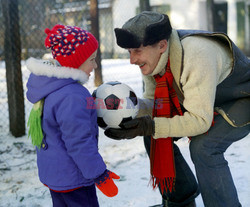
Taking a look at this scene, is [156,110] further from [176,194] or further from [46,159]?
[46,159]

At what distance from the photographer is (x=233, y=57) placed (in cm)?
210

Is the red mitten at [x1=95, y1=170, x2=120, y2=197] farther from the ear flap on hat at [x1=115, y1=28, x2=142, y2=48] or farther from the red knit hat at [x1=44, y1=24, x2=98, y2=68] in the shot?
the ear flap on hat at [x1=115, y1=28, x2=142, y2=48]

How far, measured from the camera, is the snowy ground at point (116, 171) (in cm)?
260

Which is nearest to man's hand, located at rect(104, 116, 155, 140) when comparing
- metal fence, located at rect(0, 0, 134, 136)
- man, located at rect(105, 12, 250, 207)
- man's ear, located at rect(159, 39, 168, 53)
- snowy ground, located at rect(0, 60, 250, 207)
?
man, located at rect(105, 12, 250, 207)

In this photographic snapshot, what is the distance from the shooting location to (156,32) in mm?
1990

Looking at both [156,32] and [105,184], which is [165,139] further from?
[156,32]

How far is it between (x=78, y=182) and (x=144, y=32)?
980mm

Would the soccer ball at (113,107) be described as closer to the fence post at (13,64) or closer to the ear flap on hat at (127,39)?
the ear flap on hat at (127,39)

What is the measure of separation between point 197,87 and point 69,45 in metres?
0.80

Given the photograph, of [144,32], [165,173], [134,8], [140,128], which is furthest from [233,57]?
[134,8]

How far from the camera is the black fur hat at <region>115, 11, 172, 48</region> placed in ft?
6.51

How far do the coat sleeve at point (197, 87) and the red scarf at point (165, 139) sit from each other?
0.16 m

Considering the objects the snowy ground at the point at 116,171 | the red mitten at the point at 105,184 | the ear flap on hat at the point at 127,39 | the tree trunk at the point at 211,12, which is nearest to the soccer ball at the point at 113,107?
the ear flap on hat at the point at 127,39

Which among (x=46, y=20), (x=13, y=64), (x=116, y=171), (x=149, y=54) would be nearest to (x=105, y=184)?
(x=149, y=54)
